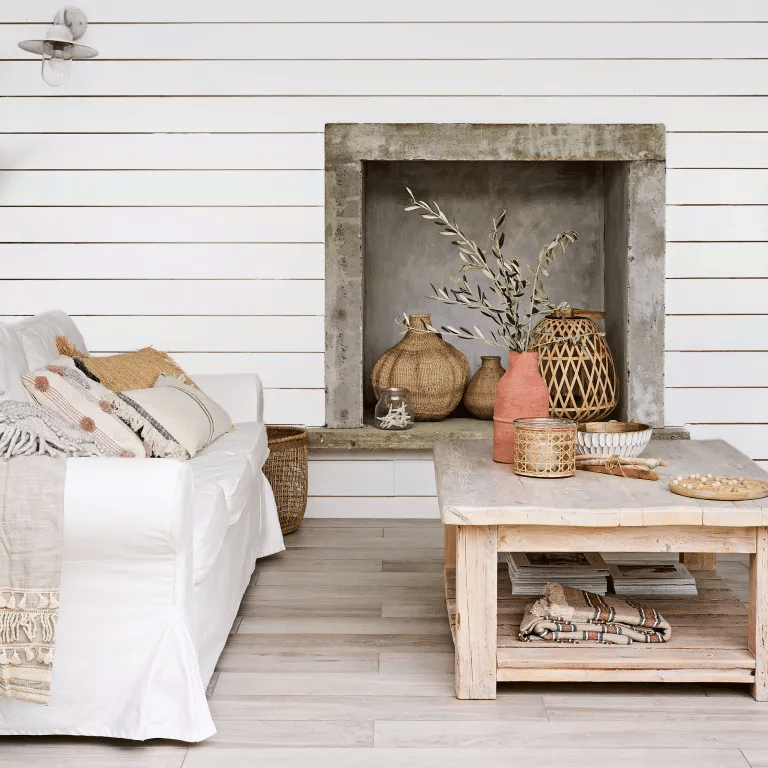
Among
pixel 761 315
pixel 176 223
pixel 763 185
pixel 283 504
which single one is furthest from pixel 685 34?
pixel 283 504

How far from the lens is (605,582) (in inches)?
112

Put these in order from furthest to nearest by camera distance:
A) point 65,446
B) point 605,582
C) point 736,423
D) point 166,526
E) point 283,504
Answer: point 736,423
point 283,504
point 605,582
point 65,446
point 166,526

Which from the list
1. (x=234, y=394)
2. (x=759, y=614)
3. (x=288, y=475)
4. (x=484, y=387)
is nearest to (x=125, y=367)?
(x=234, y=394)

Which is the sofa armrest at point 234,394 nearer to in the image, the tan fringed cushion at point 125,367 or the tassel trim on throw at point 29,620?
the tan fringed cushion at point 125,367

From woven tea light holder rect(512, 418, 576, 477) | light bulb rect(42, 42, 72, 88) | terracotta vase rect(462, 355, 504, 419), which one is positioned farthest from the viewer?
terracotta vase rect(462, 355, 504, 419)

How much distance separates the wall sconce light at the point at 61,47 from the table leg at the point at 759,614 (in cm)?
302

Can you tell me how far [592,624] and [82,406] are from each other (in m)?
1.45

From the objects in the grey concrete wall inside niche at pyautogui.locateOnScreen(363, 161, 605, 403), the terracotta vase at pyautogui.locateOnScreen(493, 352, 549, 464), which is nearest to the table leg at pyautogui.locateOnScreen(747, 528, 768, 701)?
the terracotta vase at pyautogui.locateOnScreen(493, 352, 549, 464)

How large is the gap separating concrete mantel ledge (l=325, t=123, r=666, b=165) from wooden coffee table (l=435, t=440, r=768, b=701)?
201 cm

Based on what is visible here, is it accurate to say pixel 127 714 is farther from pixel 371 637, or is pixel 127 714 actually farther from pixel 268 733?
pixel 371 637

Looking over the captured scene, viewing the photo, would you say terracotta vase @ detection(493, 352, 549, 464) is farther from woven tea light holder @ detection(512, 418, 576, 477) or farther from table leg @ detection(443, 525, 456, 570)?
table leg @ detection(443, 525, 456, 570)

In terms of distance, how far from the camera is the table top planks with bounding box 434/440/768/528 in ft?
7.61

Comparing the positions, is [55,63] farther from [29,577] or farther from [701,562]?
[701,562]

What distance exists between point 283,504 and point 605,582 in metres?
1.54
